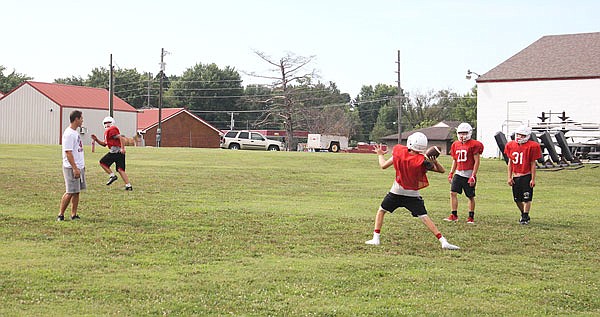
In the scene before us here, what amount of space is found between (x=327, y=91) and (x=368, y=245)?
102 meters

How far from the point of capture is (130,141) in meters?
17.6

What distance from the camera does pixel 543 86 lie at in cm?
5278

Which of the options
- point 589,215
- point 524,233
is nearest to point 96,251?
point 524,233

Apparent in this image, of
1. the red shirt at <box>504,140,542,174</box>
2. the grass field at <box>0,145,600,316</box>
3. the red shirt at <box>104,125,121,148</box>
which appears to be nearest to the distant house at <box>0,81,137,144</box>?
the red shirt at <box>104,125,121,148</box>

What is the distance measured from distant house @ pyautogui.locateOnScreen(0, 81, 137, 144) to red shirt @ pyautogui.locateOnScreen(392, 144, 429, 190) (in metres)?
64.6

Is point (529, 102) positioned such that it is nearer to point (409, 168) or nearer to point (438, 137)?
point (409, 168)

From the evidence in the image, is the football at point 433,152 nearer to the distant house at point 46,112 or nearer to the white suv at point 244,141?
the white suv at point 244,141

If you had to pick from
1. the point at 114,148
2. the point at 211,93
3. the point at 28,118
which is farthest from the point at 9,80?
the point at 114,148

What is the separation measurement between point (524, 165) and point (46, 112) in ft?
214

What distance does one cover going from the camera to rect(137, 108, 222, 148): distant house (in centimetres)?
8212

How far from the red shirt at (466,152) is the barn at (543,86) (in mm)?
37118

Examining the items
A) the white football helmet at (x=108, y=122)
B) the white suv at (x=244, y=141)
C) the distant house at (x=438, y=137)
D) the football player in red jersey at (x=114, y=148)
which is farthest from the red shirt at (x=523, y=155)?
the distant house at (x=438, y=137)

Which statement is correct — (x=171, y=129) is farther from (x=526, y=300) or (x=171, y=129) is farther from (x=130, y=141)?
(x=526, y=300)

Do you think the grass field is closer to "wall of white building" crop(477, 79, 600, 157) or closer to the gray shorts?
the gray shorts
